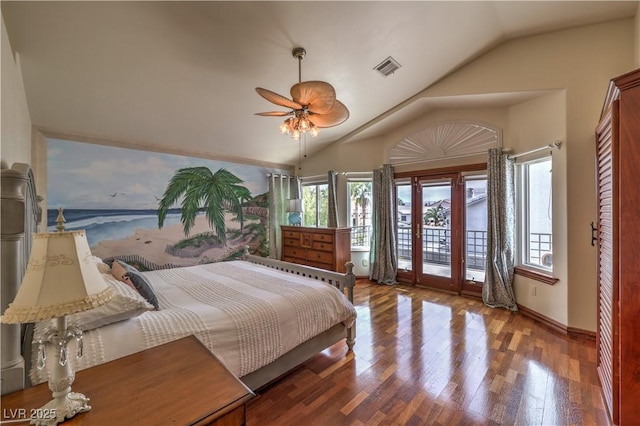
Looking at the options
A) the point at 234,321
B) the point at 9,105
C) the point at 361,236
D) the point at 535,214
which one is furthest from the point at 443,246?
the point at 9,105

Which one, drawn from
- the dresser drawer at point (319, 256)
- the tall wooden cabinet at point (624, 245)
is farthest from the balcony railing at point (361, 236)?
the tall wooden cabinet at point (624, 245)

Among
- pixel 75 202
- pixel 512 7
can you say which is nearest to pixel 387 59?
pixel 512 7

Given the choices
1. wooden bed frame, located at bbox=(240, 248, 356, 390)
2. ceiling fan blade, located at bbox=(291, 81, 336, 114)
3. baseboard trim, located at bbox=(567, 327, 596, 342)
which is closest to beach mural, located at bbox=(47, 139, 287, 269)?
wooden bed frame, located at bbox=(240, 248, 356, 390)

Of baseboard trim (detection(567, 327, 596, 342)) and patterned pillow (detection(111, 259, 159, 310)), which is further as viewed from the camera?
baseboard trim (detection(567, 327, 596, 342))

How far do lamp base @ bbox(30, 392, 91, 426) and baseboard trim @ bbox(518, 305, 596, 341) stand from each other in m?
4.05

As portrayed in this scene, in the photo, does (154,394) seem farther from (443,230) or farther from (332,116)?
(443,230)

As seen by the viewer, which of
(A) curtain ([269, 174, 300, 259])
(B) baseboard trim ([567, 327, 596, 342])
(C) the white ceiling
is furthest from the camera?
(A) curtain ([269, 174, 300, 259])

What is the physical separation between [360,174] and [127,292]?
13.7 ft

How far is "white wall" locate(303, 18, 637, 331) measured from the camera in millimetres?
2826

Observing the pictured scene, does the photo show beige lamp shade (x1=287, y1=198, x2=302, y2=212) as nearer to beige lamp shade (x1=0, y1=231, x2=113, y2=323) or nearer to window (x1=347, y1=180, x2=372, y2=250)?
window (x1=347, y1=180, x2=372, y2=250)

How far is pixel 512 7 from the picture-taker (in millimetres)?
2680

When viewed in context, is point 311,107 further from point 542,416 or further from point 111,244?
point 111,244

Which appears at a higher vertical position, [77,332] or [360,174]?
[360,174]

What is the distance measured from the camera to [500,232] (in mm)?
3676
